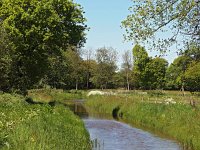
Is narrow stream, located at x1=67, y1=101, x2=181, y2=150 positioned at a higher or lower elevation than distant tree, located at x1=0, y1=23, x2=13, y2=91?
lower

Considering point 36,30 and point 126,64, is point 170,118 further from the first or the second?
point 126,64

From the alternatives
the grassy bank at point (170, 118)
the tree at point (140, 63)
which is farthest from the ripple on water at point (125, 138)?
the tree at point (140, 63)

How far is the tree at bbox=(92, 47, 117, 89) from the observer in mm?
109125

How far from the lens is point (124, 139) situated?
26578mm

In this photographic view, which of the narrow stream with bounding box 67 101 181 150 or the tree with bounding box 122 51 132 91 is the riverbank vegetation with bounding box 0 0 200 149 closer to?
the narrow stream with bounding box 67 101 181 150

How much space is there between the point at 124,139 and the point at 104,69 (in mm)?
83199

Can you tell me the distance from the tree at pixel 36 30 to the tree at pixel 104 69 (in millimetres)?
58947

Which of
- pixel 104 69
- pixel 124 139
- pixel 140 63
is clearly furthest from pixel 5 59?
pixel 104 69

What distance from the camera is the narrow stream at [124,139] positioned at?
2311 cm

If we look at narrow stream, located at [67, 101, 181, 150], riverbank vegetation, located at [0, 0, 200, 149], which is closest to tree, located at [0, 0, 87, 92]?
riverbank vegetation, located at [0, 0, 200, 149]

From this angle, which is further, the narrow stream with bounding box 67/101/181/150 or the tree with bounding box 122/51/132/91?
the tree with bounding box 122/51/132/91

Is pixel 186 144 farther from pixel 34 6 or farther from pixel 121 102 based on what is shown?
pixel 34 6

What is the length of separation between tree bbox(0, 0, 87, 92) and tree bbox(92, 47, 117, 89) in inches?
2321

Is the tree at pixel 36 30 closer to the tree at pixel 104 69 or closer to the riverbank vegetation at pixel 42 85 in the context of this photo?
the riverbank vegetation at pixel 42 85
